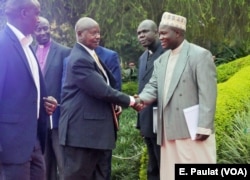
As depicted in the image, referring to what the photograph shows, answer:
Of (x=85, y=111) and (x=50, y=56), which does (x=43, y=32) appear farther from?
(x=85, y=111)

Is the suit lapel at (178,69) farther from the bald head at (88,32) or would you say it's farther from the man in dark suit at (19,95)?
the man in dark suit at (19,95)

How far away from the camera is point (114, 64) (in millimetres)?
6672

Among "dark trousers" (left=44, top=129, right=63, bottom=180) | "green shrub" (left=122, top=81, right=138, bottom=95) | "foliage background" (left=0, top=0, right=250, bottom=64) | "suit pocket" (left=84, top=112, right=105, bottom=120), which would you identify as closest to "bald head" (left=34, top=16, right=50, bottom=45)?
"dark trousers" (left=44, top=129, right=63, bottom=180)

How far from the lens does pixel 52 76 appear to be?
21.8 feet

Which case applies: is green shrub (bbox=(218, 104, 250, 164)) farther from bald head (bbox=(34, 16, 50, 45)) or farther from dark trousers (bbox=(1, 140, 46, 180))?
bald head (bbox=(34, 16, 50, 45))

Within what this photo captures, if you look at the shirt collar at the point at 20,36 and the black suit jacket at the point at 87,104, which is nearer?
the shirt collar at the point at 20,36

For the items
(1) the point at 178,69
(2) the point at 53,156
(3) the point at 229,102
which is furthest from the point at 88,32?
(3) the point at 229,102

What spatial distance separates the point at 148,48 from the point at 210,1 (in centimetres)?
603

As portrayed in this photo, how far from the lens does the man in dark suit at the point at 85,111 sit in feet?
17.9

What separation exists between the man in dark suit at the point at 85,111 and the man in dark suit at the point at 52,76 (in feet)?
3.16

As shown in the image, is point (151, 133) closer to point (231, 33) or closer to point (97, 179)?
point (97, 179)

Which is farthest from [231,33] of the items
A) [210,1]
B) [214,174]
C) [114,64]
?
[214,174]

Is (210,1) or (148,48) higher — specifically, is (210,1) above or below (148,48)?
above

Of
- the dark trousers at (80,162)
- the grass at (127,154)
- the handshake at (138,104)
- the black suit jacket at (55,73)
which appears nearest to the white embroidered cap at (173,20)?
the handshake at (138,104)
